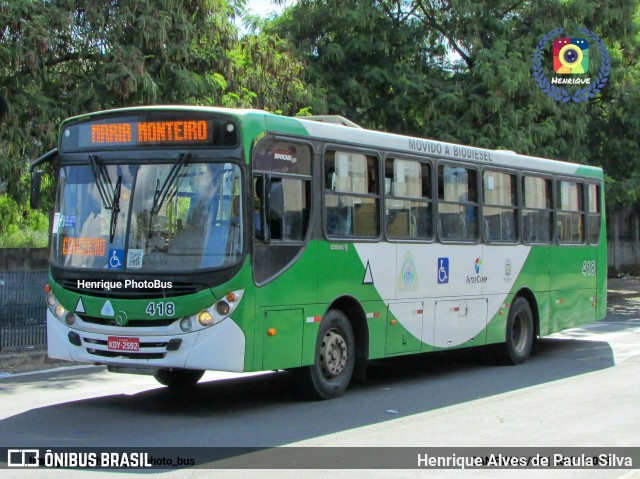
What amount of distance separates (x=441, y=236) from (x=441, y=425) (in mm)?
3897

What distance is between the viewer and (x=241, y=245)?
370 inches

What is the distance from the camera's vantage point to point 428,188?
12484 mm

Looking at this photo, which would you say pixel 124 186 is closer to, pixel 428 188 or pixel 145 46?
pixel 428 188

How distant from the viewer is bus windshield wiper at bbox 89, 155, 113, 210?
9.81 m

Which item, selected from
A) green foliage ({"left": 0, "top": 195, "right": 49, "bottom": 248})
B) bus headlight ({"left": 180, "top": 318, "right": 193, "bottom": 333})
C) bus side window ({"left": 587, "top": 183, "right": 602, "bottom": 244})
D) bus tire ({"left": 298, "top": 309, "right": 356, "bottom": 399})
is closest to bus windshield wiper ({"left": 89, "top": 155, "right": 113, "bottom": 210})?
bus headlight ({"left": 180, "top": 318, "right": 193, "bottom": 333})

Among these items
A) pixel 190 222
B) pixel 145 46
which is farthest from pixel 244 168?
pixel 145 46

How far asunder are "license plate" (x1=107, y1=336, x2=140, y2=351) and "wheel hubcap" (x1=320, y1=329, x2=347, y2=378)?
6.98 ft

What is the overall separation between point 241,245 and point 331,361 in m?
2.04

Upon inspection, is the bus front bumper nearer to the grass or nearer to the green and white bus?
the green and white bus

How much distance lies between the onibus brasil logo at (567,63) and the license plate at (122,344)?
18.3 metres

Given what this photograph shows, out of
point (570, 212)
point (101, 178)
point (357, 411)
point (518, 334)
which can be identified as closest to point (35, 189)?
point (101, 178)

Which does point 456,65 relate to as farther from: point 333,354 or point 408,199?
point 333,354

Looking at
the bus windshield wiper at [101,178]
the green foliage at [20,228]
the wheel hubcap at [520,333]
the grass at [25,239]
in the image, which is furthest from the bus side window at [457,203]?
the grass at [25,239]

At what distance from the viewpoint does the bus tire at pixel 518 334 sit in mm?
14328
